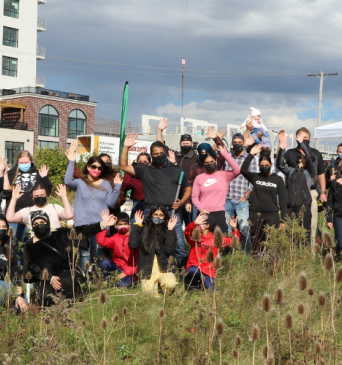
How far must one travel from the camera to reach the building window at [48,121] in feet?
166

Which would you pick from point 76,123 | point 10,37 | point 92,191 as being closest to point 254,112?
point 92,191

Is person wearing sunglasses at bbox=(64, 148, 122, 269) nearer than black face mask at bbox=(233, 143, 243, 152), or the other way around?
person wearing sunglasses at bbox=(64, 148, 122, 269)

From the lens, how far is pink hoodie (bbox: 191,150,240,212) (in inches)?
261

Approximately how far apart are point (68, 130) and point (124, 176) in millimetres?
47747

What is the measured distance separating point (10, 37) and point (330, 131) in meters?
52.8

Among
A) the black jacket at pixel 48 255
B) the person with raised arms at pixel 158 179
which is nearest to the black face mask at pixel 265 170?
the person with raised arms at pixel 158 179

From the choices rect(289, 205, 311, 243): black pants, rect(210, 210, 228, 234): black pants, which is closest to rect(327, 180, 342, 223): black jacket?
rect(289, 205, 311, 243): black pants

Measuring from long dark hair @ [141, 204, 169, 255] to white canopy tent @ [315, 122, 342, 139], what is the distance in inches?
259

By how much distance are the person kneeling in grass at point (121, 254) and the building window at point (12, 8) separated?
5528cm

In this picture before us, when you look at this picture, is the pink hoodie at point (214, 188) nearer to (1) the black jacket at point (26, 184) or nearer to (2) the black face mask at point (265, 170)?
(2) the black face mask at point (265, 170)

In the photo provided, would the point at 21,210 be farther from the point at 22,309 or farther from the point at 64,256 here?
the point at 22,309

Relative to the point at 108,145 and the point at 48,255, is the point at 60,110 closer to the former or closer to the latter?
the point at 108,145

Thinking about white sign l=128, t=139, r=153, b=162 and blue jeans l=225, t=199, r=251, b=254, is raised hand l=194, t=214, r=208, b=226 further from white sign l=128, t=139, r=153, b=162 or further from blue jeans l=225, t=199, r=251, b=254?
white sign l=128, t=139, r=153, b=162

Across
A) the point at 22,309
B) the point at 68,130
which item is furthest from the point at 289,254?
the point at 68,130
